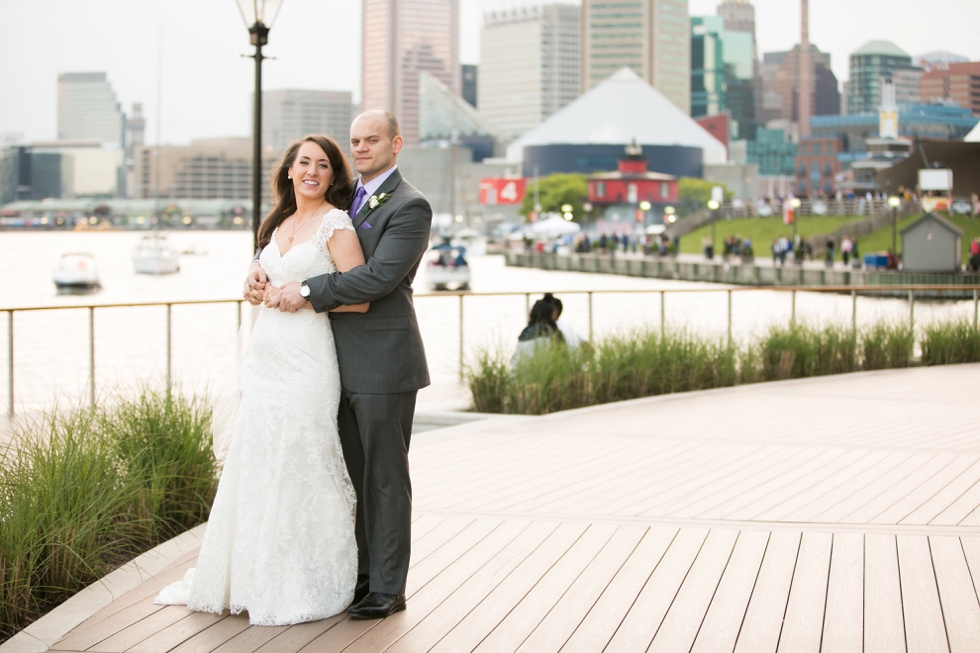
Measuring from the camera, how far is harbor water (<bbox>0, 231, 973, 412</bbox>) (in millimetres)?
12336

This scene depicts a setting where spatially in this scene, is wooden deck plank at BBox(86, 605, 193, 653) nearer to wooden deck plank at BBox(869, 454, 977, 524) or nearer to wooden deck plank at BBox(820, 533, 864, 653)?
wooden deck plank at BBox(820, 533, 864, 653)

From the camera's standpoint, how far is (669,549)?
4.32 m

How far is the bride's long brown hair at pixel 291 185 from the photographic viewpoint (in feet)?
12.1

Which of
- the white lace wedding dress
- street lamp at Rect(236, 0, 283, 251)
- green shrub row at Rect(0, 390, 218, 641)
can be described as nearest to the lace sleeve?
the white lace wedding dress

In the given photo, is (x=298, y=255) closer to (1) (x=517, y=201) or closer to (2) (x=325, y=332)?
(2) (x=325, y=332)

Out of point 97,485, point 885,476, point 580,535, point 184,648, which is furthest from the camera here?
point 885,476

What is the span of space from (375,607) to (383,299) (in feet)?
3.37

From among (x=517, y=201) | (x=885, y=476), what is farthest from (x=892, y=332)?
(x=517, y=201)

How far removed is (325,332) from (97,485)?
1.28 metres

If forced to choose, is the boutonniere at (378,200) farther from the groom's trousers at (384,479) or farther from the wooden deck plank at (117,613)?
the wooden deck plank at (117,613)

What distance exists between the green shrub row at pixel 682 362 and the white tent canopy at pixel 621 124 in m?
126

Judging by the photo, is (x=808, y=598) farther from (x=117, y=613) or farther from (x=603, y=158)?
(x=603, y=158)

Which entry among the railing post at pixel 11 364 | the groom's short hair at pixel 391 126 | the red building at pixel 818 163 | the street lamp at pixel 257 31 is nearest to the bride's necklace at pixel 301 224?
the groom's short hair at pixel 391 126

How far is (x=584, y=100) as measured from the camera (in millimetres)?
150250
